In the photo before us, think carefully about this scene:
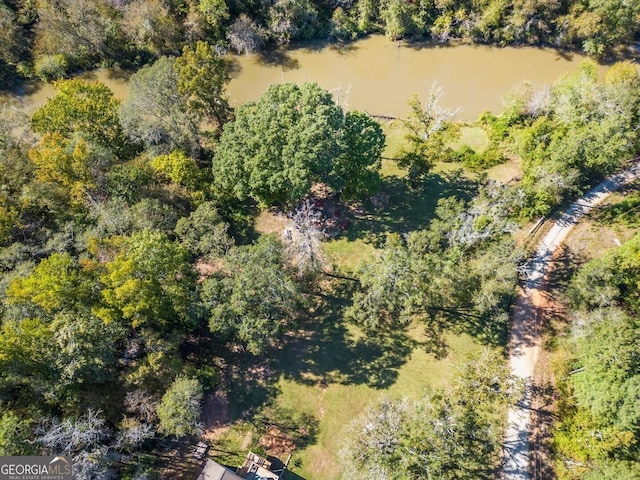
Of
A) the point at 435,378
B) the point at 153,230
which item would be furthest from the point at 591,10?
the point at 153,230

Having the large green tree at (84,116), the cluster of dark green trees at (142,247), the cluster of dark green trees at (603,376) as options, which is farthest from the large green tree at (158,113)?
the cluster of dark green trees at (603,376)

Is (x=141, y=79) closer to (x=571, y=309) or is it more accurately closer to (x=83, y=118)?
(x=83, y=118)

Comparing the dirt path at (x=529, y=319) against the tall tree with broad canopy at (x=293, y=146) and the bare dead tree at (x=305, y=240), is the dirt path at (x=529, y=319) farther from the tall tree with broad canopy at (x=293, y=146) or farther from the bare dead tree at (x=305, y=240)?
the bare dead tree at (x=305, y=240)

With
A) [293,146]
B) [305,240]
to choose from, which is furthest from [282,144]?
[305,240]

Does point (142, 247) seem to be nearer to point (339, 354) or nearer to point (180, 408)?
point (180, 408)

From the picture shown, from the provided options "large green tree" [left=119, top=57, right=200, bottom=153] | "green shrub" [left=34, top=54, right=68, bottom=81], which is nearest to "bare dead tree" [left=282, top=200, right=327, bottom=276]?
"large green tree" [left=119, top=57, right=200, bottom=153]
